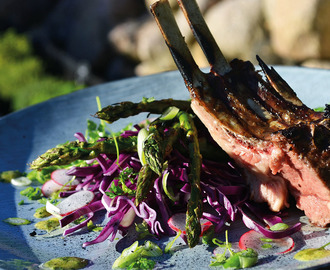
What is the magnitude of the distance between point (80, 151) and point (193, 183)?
1109 mm

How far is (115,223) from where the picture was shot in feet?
12.3

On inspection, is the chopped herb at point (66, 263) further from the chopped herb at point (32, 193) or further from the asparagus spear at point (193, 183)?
the chopped herb at point (32, 193)

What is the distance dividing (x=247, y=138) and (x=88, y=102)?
119 inches

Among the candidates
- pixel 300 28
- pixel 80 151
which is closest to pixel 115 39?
pixel 300 28

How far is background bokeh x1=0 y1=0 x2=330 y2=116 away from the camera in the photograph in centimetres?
972

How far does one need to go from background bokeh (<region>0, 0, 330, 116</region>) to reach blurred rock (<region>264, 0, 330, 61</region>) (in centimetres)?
2

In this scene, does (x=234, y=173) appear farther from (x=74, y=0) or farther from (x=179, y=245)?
(x=74, y=0)

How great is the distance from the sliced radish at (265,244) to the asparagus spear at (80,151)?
53.4 inches

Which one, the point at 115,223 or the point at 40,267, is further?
the point at 115,223

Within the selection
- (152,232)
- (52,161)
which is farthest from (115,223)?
(52,161)

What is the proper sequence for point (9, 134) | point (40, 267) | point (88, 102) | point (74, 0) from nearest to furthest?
point (40, 267)
point (9, 134)
point (88, 102)
point (74, 0)

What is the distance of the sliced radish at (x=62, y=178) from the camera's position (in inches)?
180

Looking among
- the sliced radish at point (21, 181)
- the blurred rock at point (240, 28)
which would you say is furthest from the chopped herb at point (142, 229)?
the blurred rock at point (240, 28)

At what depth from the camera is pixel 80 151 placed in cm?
418
